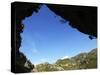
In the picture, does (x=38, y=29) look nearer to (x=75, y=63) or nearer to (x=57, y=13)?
(x=57, y=13)

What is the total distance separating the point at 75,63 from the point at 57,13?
0.48m

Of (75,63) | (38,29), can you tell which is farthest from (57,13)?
(75,63)

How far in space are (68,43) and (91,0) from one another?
1.54ft

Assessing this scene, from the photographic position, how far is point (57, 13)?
2.32 metres

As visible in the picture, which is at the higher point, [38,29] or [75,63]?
[38,29]

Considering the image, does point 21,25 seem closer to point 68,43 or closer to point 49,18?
point 49,18

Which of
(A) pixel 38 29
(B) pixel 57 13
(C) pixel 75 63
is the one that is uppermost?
(B) pixel 57 13

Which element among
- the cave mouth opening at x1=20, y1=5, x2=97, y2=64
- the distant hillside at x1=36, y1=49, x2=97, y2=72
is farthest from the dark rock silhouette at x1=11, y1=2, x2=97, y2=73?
the distant hillside at x1=36, y1=49, x2=97, y2=72

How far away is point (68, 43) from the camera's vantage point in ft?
7.79

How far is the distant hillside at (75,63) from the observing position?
2.28m

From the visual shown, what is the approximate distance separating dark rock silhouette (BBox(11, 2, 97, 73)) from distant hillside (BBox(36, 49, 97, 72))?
6.6 inches

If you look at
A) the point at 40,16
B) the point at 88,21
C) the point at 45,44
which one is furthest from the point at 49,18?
the point at 88,21

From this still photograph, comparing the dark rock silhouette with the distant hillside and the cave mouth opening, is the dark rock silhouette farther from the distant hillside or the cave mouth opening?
the distant hillside

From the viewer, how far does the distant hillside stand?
228 centimetres
